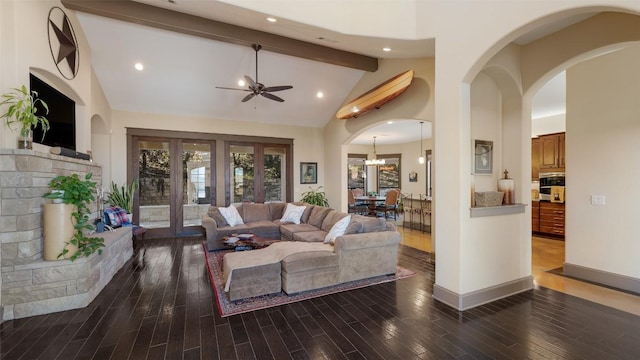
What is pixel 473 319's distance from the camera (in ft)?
9.28

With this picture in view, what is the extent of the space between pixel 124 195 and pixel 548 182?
10305 millimetres

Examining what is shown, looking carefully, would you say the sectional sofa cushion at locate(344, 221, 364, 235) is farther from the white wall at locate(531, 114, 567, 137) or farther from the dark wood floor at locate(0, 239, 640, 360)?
the white wall at locate(531, 114, 567, 137)

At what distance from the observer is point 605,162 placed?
3730 millimetres

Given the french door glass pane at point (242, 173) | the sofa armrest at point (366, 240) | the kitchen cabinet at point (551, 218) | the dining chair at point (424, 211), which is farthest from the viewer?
the french door glass pane at point (242, 173)

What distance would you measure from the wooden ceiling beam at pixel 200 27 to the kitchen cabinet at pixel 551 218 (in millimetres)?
6168

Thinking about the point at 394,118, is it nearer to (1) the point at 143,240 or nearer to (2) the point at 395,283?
(2) the point at 395,283

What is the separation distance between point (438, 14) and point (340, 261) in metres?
3.34

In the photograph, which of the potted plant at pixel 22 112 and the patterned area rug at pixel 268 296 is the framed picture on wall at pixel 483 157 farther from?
the potted plant at pixel 22 112

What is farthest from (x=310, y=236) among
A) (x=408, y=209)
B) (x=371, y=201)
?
(x=371, y=201)

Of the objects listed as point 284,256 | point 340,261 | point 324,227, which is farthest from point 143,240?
point 340,261

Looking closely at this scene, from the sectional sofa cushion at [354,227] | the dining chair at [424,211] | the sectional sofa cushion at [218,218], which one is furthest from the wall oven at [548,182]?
the sectional sofa cushion at [218,218]

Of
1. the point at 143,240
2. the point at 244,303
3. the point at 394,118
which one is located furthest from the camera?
the point at 143,240

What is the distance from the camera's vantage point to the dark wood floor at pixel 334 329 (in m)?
2.30

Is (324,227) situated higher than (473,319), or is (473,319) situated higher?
(324,227)
